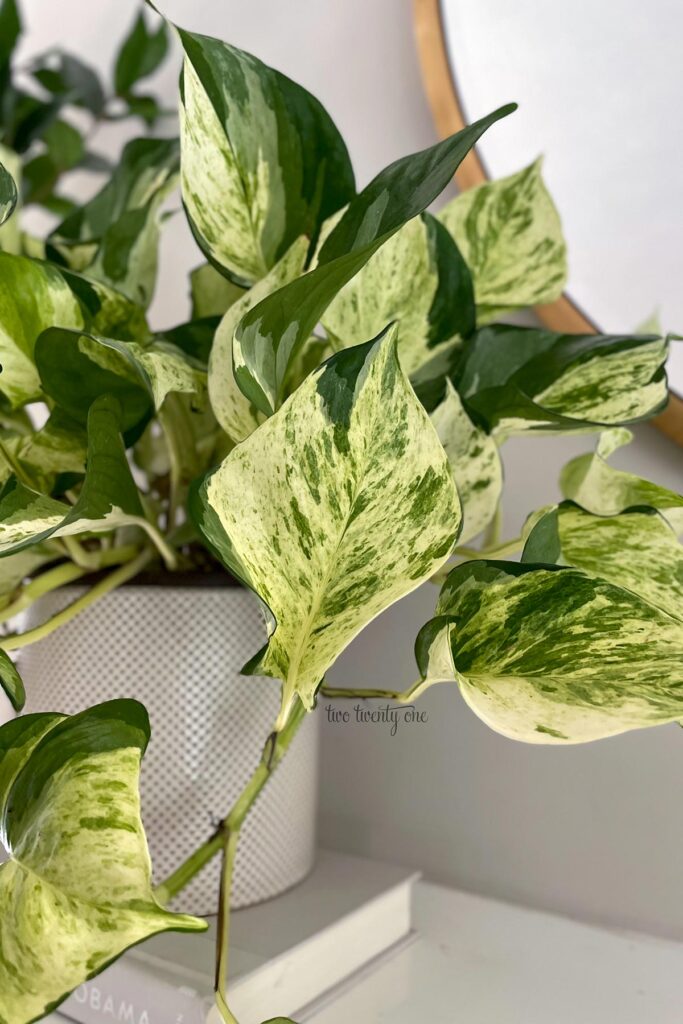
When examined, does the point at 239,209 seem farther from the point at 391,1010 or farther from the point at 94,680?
the point at 391,1010

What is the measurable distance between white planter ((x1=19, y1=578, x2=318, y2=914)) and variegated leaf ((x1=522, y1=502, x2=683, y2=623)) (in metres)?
0.20

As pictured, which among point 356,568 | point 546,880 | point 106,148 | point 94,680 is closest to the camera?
point 356,568

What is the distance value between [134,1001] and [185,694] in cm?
15

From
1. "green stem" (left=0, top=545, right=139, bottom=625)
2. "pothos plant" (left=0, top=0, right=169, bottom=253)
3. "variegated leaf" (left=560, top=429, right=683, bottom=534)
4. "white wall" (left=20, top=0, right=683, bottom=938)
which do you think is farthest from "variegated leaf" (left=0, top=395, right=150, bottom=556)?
"pothos plant" (left=0, top=0, right=169, bottom=253)

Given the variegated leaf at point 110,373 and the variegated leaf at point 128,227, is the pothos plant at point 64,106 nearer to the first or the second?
the variegated leaf at point 128,227

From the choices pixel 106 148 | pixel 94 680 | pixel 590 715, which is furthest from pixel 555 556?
pixel 106 148

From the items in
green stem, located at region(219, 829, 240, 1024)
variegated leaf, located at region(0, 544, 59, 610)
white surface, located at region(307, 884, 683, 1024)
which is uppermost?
variegated leaf, located at region(0, 544, 59, 610)

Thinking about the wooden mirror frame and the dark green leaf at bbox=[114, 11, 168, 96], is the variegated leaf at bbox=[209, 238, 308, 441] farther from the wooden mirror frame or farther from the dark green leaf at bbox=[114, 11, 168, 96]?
the dark green leaf at bbox=[114, 11, 168, 96]

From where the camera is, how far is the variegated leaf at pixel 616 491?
409mm

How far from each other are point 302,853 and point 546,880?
0.18 m

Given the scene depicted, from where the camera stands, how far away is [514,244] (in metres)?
0.48

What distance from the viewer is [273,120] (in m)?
0.37

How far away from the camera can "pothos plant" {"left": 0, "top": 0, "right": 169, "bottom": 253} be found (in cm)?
85

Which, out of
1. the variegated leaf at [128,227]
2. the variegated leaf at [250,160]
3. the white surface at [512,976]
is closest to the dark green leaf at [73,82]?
the variegated leaf at [128,227]
